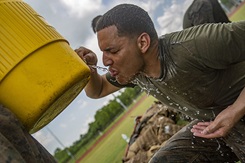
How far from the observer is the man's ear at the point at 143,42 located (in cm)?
257

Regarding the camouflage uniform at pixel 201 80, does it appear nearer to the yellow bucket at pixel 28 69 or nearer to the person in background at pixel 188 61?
the person in background at pixel 188 61

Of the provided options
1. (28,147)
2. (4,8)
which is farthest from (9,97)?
(4,8)

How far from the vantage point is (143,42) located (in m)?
2.57

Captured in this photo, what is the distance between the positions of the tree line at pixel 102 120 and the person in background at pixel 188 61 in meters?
34.2

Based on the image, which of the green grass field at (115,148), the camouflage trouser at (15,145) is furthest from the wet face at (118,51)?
the green grass field at (115,148)

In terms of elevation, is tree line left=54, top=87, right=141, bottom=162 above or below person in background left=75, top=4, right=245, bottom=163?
above

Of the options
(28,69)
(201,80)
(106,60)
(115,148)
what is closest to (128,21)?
(106,60)

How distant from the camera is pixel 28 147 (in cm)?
124

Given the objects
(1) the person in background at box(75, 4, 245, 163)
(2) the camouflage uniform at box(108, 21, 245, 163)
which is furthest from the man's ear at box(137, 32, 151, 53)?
(2) the camouflage uniform at box(108, 21, 245, 163)

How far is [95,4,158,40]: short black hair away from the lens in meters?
2.56

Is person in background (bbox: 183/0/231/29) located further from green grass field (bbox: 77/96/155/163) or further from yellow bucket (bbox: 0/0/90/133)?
green grass field (bbox: 77/96/155/163)

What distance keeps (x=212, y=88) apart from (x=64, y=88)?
61.2 inches

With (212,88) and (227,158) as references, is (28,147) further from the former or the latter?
(227,158)

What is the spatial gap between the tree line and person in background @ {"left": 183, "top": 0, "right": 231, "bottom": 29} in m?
32.4
